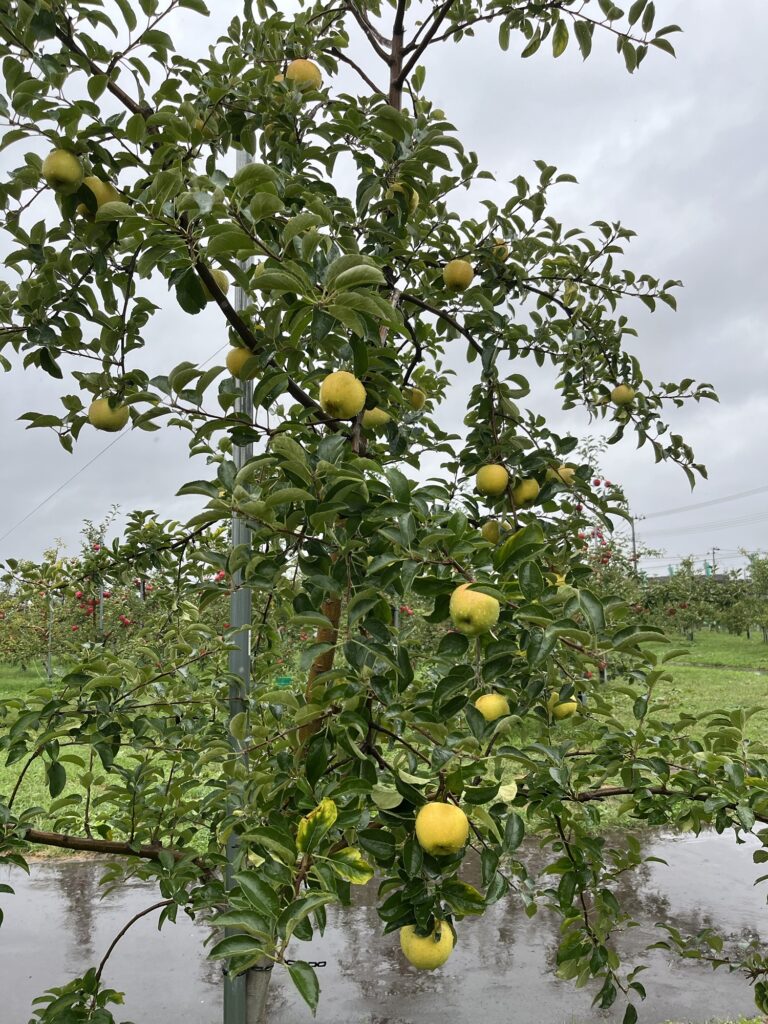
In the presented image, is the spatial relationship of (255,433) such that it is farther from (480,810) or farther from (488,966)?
(488,966)

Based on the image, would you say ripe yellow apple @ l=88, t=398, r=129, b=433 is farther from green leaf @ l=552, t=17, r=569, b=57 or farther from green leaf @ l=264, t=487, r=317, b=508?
green leaf @ l=552, t=17, r=569, b=57

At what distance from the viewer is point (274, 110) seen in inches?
72.9

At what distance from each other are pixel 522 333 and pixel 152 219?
1.08m

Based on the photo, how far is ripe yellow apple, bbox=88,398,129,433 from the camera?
1.75 metres

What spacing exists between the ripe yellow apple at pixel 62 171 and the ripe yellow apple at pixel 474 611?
105 cm

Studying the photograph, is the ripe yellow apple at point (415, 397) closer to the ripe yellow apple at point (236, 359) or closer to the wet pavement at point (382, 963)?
the ripe yellow apple at point (236, 359)

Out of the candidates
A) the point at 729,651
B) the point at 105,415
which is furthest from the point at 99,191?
the point at 729,651

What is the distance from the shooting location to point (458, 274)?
7.25ft

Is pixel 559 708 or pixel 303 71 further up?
pixel 303 71

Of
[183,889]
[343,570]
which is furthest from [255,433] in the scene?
[183,889]

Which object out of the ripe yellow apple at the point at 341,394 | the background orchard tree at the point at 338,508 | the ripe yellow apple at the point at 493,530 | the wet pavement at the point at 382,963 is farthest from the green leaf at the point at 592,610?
the wet pavement at the point at 382,963

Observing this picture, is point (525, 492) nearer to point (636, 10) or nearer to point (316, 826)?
point (316, 826)

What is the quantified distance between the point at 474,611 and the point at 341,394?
1.63 ft

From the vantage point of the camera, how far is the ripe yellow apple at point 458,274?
2201 millimetres
